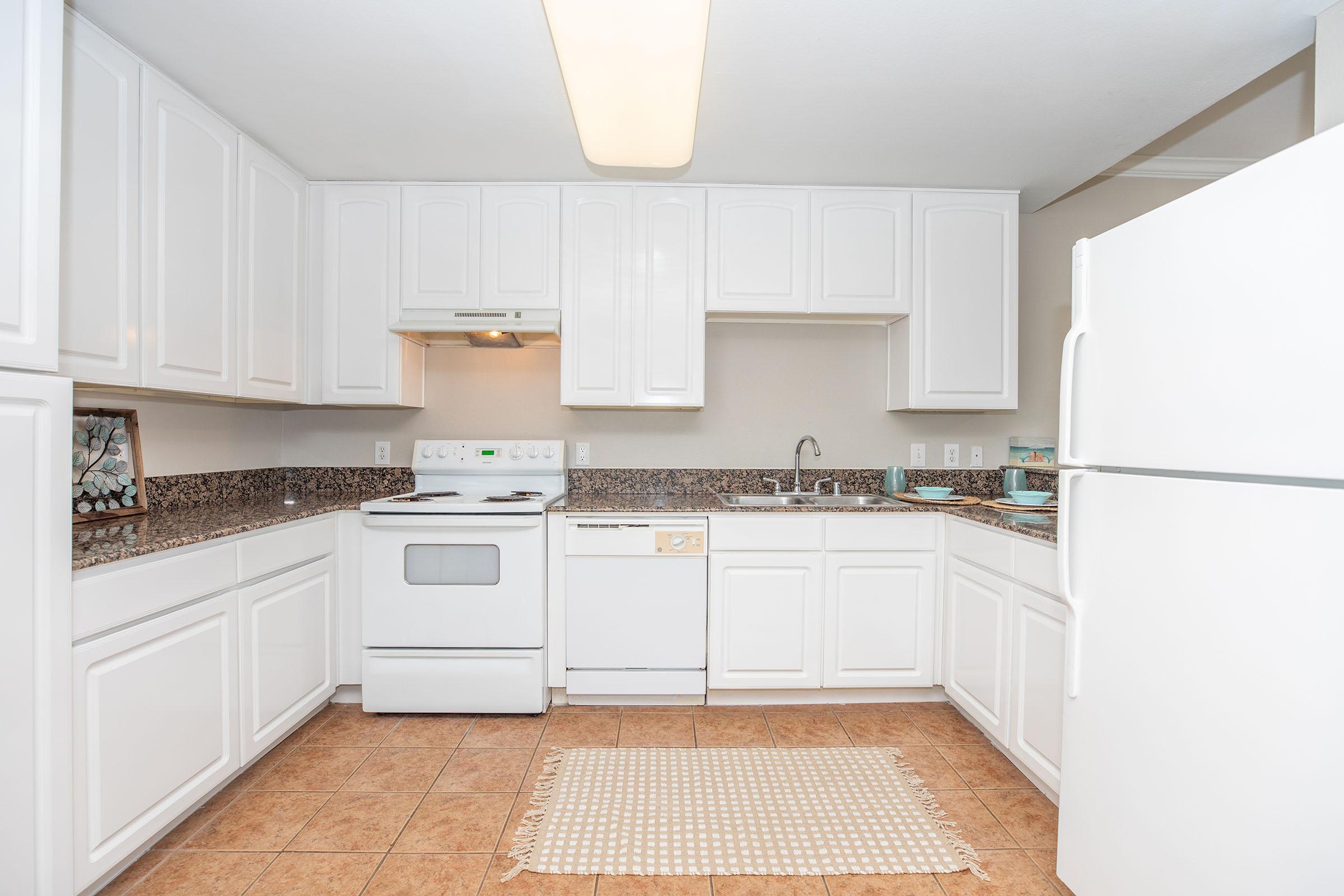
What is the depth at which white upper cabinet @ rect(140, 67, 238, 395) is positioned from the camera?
6.56ft

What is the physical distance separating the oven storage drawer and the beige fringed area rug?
0.38m

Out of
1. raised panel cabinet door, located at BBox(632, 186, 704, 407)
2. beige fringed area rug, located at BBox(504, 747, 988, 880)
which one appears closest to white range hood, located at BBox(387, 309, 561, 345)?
raised panel cabinet door, located at BBox(632, 186, 704, 407)

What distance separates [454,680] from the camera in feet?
8.73

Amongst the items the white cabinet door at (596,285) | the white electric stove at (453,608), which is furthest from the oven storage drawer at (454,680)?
the white cabinet door at (596,285)

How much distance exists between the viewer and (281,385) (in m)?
2.75

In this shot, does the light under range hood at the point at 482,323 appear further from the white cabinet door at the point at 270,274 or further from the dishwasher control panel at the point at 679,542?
the dishwasher control panel at the point at 679,542

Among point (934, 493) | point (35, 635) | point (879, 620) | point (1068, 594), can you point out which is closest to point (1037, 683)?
point (1068, 594)

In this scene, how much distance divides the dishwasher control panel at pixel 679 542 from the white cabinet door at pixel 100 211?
5.99 ft

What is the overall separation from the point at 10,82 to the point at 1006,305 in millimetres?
3301

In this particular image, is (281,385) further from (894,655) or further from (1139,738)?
(1139,738)

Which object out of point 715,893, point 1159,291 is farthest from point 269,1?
point 715,893

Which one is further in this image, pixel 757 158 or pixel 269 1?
pixel 757 158

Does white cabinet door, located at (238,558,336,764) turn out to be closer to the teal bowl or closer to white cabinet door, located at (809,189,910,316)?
white cabinet door, located at (809,189,910,316)

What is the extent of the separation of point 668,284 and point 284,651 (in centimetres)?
207
